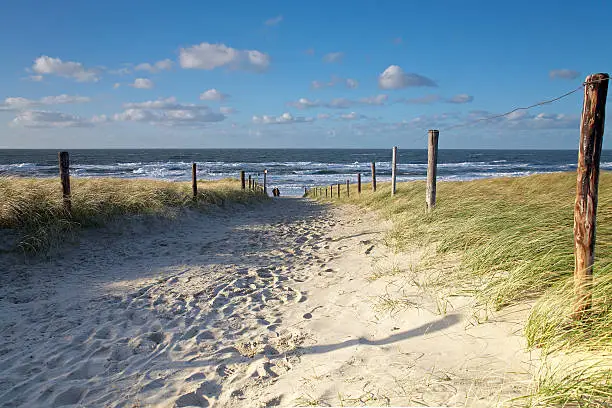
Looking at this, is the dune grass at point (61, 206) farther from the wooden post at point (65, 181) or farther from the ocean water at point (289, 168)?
the ocean water at point (289, 168)

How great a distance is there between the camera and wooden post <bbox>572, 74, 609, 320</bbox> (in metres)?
2.81

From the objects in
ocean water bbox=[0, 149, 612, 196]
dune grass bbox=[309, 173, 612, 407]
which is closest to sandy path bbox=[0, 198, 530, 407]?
dune grass bbox=[309, 173, 612, 407]

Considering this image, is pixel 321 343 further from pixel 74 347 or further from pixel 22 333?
pixel 22 333

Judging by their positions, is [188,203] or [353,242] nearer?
[353,242]

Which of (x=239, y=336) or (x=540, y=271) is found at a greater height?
(x=540, y=271)

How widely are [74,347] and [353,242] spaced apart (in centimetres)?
540

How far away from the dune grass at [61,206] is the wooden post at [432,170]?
6574mm

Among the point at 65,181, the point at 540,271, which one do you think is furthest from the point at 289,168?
the point at 540,271

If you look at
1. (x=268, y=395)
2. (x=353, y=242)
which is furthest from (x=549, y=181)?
(x=268, y=395)

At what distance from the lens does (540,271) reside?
3715mm

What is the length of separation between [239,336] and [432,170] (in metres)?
6.29

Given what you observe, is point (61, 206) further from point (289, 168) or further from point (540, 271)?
point (289, 168)

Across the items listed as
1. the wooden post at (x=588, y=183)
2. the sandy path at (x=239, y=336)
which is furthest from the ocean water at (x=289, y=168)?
the wooden post at (x=588, y=183)

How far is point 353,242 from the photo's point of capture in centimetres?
789
